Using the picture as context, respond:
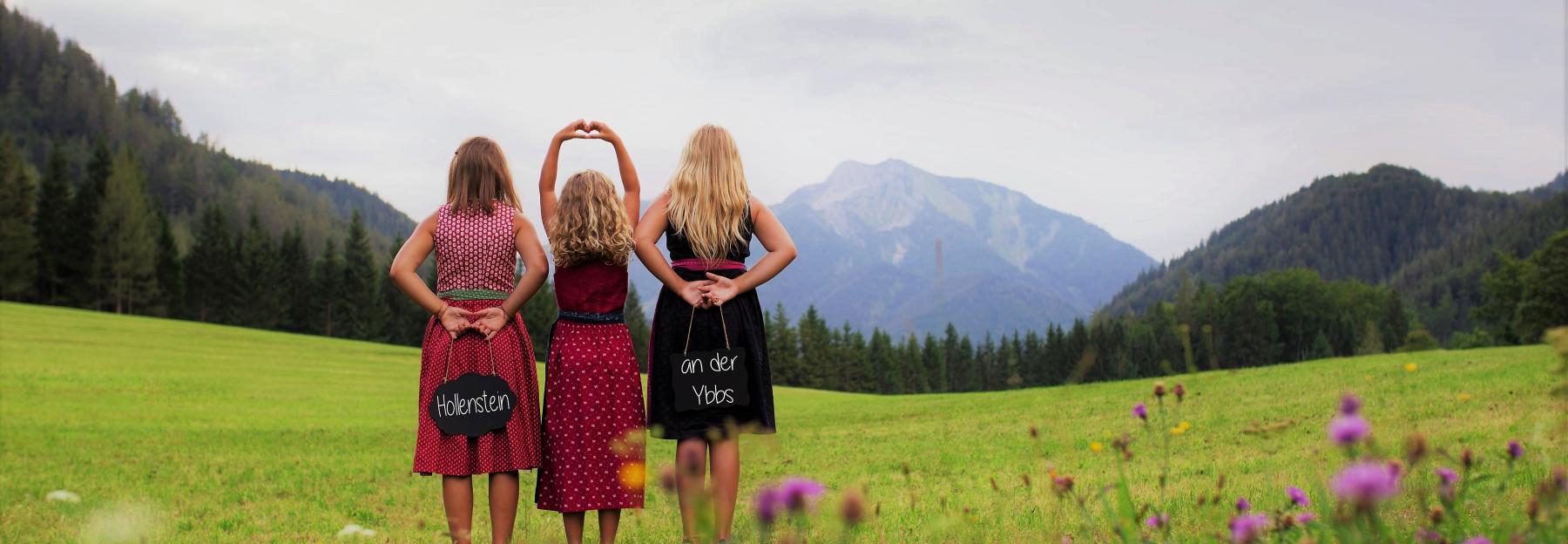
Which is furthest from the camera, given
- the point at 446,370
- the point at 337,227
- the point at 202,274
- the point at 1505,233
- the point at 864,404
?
the point at 1505,233

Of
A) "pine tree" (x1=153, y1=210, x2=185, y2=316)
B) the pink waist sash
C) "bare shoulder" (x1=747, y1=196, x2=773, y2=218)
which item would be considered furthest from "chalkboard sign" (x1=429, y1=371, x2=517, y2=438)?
"pine tree" (x1=153, y1=210, x2=185, y2=316)

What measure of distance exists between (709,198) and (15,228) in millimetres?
69029

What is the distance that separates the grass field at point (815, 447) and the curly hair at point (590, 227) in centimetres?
136

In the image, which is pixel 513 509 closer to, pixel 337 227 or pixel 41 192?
pixel 41 192

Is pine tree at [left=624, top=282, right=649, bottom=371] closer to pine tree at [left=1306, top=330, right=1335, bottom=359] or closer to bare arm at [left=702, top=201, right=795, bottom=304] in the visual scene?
pine tree at [left=1306, top=330, right=1335, bottom=359]

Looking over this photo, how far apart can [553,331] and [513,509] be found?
1033mm

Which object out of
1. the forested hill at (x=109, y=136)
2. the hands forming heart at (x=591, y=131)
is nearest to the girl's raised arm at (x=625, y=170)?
the hands forming heart at (x=591, y=131)

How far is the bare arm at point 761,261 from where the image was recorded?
17.8 ft

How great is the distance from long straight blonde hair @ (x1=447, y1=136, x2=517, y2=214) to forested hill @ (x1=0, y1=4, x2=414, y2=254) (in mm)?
119714

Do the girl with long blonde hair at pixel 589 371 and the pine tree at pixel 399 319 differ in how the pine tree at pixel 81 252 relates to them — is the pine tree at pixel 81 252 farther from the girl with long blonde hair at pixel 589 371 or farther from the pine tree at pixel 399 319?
the girl with long blonde hair at pixel 589 371

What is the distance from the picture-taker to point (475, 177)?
5707mm

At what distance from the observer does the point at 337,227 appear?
13488cm

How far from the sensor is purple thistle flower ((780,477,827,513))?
1.92 metres

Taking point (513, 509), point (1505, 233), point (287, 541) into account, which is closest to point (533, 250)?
point (513, 509)
